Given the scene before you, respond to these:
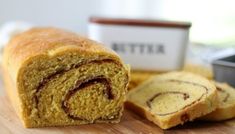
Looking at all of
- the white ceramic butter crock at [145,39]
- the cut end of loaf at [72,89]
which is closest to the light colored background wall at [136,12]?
the white ceramic butter crock at [145,39]

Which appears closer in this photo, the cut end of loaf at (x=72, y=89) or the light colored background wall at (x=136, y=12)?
the cut end of loaf at (x=72, y=89)

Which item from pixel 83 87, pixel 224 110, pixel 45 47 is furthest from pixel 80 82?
pixel 224 110

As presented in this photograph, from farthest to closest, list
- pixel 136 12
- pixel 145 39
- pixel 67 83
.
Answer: pixel 136 12 → pixel 145 39 → pixel 67 83

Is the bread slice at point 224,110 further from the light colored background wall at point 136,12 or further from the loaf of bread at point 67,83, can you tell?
the light colored background wall at point 136,12

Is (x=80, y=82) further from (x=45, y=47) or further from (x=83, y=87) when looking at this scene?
(x=45, y=47)

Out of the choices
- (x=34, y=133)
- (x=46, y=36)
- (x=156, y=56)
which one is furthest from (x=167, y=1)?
(x=34, y=133)
